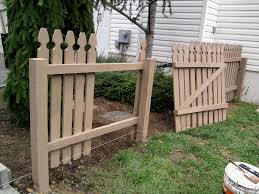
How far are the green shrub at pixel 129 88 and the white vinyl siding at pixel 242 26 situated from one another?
2.43 meters

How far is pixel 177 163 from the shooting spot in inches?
149

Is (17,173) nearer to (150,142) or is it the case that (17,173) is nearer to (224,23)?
(150,142)

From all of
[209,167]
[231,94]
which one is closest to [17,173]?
[209,167]

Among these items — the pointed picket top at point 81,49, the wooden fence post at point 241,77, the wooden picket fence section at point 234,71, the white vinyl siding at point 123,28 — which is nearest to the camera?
the pointed picket top at point 81,49

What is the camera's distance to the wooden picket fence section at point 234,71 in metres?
6.82

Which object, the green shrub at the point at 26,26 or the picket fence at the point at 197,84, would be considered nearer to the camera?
the green shrub at the point at 26,26

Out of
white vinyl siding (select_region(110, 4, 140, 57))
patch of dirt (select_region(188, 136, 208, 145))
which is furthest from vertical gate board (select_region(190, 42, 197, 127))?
white vinyl siding (select_region(110, 4, 140, 57))

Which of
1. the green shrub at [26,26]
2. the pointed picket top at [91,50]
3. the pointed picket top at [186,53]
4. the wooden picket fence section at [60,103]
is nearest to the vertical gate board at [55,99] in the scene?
the wooden picket fence section at [60,103]

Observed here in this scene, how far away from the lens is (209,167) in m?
3.74

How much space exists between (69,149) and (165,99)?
2.89 m

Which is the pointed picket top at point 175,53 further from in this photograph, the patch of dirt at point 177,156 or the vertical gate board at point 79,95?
the vertical gate board at point 79,95

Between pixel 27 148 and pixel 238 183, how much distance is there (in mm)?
2412

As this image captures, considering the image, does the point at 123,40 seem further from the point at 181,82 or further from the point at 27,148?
the point at 27,148

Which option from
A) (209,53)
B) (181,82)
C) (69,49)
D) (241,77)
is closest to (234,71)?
(241,77)
